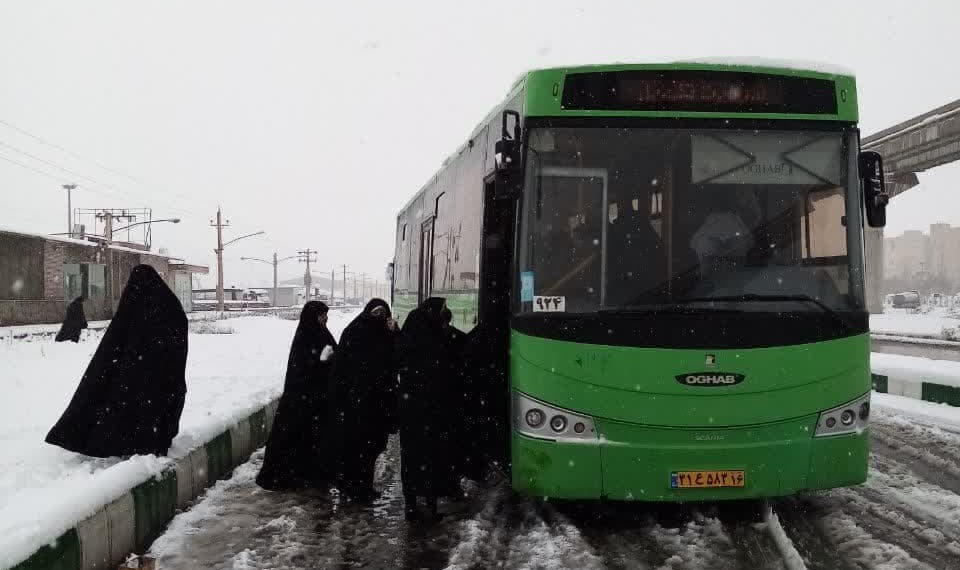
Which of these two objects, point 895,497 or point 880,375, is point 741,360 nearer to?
point 895,497

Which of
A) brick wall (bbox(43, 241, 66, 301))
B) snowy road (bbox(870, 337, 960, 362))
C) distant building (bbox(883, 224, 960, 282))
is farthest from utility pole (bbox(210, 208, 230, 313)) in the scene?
distant building (bbox(883, 224, 960, 282))

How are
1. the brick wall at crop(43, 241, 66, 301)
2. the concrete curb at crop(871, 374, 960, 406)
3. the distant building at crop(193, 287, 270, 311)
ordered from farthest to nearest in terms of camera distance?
the distant building at crop(193, 287, 270, 311)
the brick wall at crop(43, 241, 66, 301)
the concrete curb at crop(871, 374, 960, 406)

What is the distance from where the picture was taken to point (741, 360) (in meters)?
4.95

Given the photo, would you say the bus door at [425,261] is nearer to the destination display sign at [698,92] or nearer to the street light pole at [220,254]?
the destination display sign at [698,92]

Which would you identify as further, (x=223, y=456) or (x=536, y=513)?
(x=223, y=456)

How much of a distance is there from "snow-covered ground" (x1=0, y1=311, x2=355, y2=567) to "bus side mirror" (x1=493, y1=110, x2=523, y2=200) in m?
3.04

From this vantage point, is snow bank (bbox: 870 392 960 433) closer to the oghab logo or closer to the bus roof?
the bus roof

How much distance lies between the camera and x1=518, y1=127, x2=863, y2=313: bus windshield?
5070 mm

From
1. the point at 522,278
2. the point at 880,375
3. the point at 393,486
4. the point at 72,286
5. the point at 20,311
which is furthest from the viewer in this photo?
the point at 72,286

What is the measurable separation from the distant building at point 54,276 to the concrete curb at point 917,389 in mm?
25743

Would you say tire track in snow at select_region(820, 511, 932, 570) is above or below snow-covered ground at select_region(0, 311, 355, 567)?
below

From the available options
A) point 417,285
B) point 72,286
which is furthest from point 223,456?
point 72,286

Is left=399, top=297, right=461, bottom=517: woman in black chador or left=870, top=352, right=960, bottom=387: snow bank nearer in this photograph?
left=399, top=297, right=461, bottom=517: woman in black chador

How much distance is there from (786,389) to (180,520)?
431 cm
